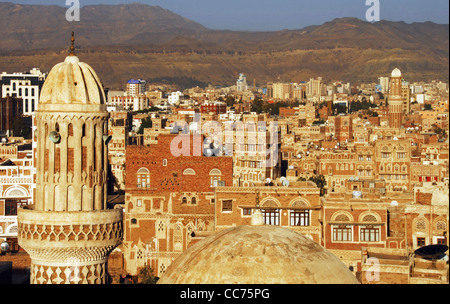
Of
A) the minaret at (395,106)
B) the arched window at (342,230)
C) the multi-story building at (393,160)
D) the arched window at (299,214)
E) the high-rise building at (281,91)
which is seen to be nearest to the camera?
the arched window at (342,230)

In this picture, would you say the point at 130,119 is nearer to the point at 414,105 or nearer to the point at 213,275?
the point at 414,105

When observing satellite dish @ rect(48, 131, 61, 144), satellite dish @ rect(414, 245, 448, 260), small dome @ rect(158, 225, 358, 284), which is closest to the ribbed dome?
satellite dish @ rect(48, 131, 61, 144)

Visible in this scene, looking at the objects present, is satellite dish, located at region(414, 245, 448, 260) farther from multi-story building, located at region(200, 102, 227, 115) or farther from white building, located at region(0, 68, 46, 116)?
white building, located at region(0, 68, 46, 116)

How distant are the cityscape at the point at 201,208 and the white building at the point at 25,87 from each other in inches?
1864

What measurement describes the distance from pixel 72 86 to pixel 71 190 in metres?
1.30

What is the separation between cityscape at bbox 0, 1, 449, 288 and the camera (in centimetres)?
992

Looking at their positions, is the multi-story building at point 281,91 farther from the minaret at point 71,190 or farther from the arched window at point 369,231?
the minaret at point 71,190

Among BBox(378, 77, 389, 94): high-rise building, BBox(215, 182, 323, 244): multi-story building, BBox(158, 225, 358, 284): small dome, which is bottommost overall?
BBox(215, 182, 323, 244): multi-story building

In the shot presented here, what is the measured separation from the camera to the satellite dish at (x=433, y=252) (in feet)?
69.4

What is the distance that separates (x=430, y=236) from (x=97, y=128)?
51.5 ft

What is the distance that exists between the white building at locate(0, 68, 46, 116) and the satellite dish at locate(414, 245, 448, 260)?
91.2 metres

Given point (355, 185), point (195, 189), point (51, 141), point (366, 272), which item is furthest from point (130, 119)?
point (51, 141)

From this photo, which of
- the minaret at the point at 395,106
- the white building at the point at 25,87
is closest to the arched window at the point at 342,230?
the minaret at the point at 395,106

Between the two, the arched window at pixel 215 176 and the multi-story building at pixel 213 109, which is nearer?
the arched window at pixel 215 176
